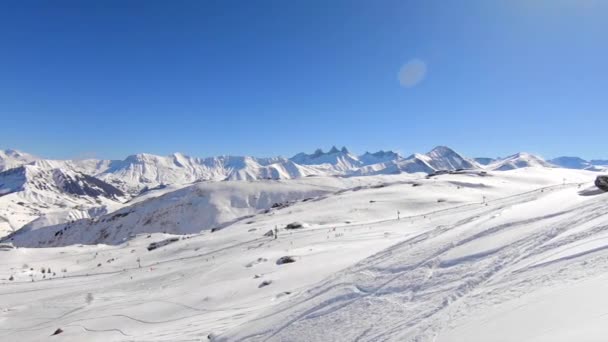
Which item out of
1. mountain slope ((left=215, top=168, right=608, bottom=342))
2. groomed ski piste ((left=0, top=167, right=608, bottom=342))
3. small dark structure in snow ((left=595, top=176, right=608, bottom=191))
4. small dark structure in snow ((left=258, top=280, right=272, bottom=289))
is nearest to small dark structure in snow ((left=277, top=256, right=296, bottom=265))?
groomed ski piste ((left=0, top=167, right=608, bottom=342))

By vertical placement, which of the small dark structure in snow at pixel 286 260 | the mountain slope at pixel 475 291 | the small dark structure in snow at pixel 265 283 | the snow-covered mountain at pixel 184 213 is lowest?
the small dark structure in snow at pixel 265 283

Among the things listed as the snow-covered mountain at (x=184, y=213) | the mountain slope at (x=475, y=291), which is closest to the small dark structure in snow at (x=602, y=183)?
the mountain slope at (x=475, y=291)

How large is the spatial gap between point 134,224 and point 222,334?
120819 millimetres

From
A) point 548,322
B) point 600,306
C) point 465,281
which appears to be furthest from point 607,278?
point 465,281

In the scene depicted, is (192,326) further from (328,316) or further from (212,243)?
(212,243)

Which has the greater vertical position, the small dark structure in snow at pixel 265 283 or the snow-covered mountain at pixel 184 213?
the snow-covered mountain at pixel 184 213

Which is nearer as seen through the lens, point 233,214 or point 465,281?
point 465,281

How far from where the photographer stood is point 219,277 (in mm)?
20125

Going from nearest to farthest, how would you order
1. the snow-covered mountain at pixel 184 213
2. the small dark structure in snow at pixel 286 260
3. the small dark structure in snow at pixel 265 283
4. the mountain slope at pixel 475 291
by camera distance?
the mountain slope at pixel 475 291, the small dark structure in snow at pixel 265 283, the small dark structure in snow at pixel 286 260, the snow-covered mountain at pixel 184 213

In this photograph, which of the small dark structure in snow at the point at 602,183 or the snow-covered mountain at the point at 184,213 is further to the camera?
the snow-covered mountain at the point at 184,213

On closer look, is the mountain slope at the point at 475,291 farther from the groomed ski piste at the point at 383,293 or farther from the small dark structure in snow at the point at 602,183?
the small dark structure in snow at the point at 602,183

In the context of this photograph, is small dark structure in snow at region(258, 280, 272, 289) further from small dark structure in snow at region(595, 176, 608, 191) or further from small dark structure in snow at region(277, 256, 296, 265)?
small dark structure in snow at region(595, 176, 608, 191)

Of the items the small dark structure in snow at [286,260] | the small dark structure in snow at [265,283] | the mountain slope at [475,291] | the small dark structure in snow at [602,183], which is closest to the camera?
the mountain slope at [475,291]

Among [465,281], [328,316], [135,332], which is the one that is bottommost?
[135,332]
